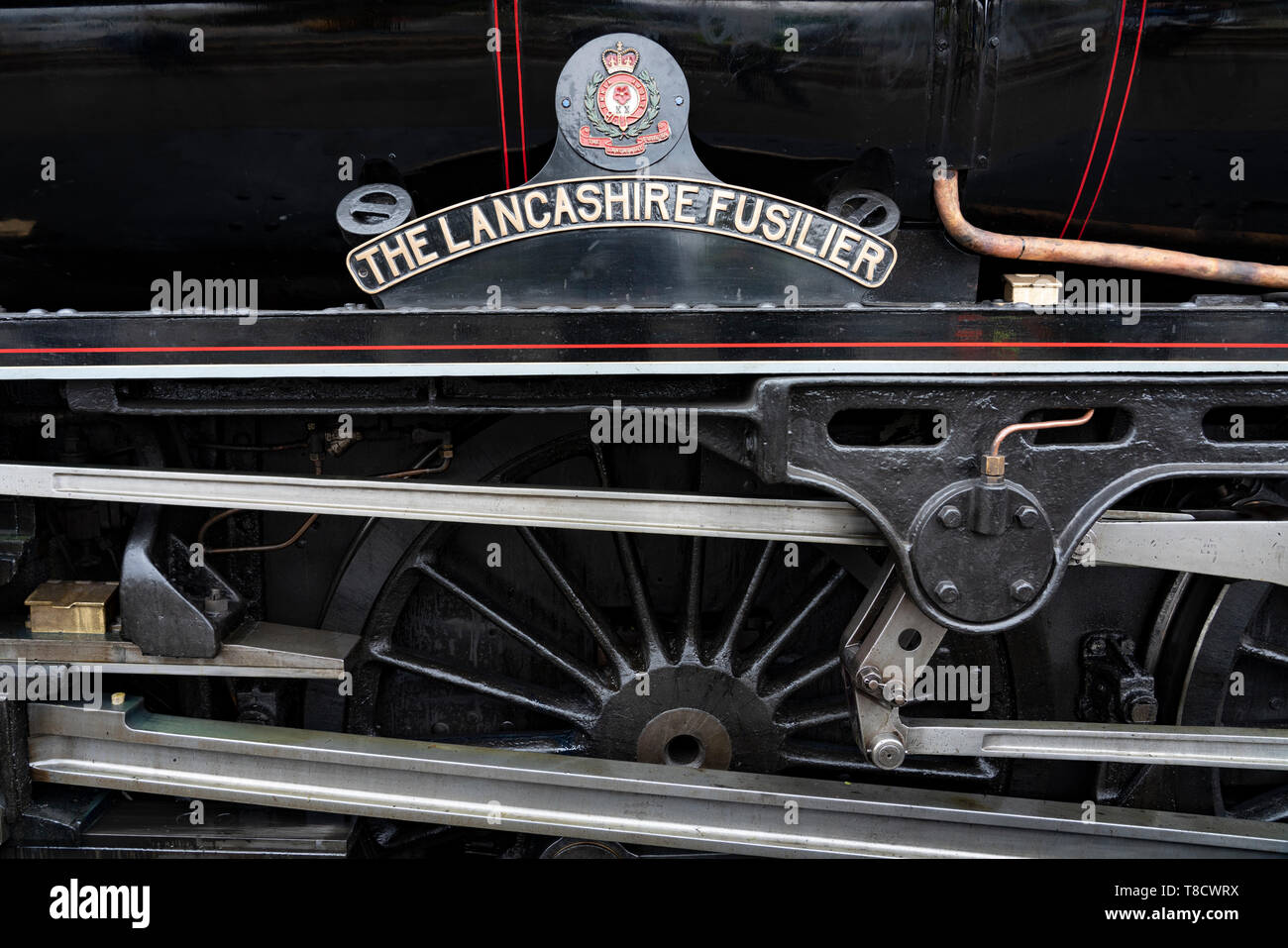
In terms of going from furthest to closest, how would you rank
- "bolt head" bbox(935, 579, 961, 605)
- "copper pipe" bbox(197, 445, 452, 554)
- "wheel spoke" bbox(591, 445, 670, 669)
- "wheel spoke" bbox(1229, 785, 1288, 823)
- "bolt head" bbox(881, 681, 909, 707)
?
1. "wheel spoke" bbox(1229, 785, 1288, 823)
2. "wheel spoke" bbox(591, 445, 670, 669)
3. "copper pipe" bbox(197, 445, 452, 554)
4. "bolt head" bbox(881, 681, 909, 707)
5. "bolt head" bbox(935, 579, 961, 605)

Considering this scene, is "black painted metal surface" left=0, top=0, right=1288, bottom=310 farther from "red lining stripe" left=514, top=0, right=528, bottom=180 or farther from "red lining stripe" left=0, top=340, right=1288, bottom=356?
"red lining stripe" left=0, top=340, right=1288, bottom=356

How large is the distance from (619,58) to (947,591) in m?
1.26

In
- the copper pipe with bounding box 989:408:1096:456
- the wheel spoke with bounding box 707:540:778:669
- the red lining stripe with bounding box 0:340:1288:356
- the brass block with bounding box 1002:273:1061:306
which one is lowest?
the wheel spoke with bounding box 707:540:778:669

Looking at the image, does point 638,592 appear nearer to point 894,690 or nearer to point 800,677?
point 800,677

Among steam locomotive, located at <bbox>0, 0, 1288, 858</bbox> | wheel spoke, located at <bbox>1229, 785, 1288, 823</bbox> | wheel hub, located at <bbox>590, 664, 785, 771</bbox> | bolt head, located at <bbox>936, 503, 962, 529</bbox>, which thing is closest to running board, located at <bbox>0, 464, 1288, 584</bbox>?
steam locomotive, located at <bbox>0, 0, 1288, 858</bbox>

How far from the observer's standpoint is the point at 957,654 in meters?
2.79

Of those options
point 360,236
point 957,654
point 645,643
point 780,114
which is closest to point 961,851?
point 957,654

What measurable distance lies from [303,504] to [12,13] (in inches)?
44.2

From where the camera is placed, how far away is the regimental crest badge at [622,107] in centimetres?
195

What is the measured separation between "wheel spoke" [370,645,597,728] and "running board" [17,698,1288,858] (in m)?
0.26

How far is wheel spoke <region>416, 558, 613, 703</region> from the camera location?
106 inches

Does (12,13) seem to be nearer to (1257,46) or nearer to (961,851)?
(1257,46)

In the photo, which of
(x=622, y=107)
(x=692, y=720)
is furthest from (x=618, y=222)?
(x=692, y=720)

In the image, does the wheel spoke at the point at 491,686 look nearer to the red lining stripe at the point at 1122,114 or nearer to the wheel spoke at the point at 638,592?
the wheel spoke at the point at 638,592
